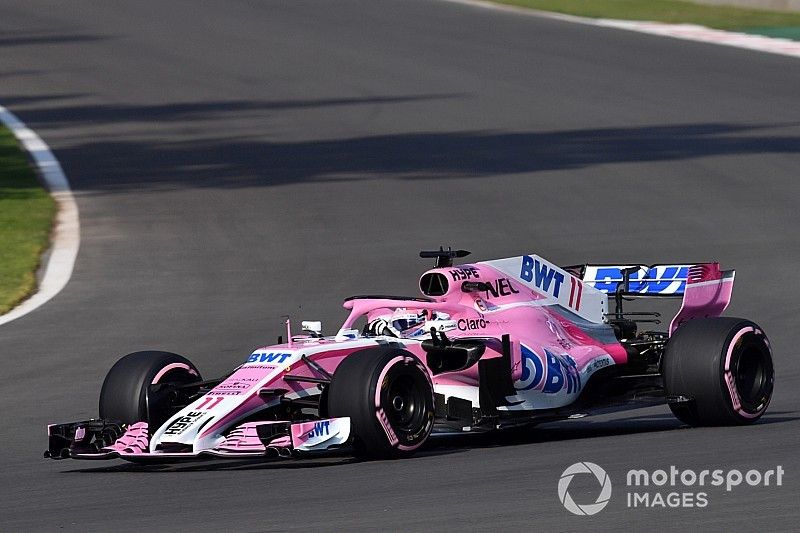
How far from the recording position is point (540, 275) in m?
10.4

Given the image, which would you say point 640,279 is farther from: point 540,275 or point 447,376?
point 447,376

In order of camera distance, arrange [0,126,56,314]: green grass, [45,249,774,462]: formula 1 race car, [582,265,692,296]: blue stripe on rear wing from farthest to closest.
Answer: [0,126,56,314]: green grass
[582,265,692,296]: blue stripe on rear wing
[45,249,774,462]: formula 1 race car

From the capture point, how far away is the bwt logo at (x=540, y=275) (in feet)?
33.8

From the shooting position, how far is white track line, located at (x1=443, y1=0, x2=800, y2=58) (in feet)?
116

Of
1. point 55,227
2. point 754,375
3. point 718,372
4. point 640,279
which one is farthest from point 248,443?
point 55,227

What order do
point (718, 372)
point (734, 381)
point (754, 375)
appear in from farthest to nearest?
point (754, 375) → point (734, 381) → point (718, 372)

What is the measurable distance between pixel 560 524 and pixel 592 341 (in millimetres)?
3423

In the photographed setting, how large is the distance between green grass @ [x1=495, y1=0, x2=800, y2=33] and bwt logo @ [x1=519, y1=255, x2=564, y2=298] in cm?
2909

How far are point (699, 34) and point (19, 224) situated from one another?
21229 millimetres

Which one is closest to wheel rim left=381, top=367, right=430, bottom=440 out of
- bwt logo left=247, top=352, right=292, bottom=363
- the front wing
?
the front wing

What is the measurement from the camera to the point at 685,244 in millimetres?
18953

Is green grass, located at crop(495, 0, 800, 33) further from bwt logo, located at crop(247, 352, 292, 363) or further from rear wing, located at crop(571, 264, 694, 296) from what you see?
bwt logo, located at crop(247, 352, 292, 363)

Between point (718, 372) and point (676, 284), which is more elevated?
point (676, 284)

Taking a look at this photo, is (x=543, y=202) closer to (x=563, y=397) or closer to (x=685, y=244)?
(x=685, y=244)
